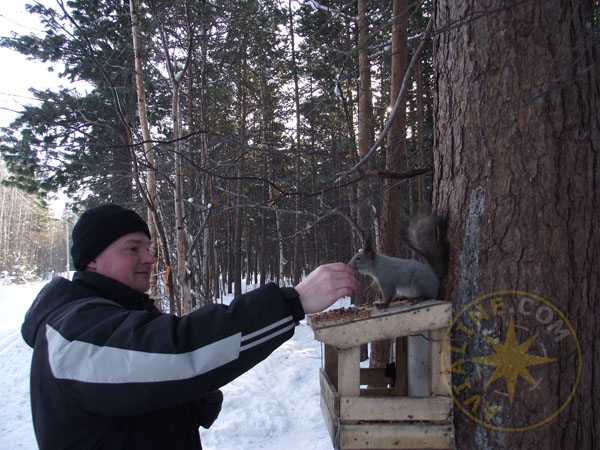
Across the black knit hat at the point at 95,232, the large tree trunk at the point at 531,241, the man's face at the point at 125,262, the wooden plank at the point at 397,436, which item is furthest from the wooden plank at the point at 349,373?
the black knit hat at the point at 95,232

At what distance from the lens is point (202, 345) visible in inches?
42.6

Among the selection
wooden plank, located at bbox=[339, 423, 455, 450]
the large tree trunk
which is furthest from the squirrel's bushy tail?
wooden plank, located at bbox=[339, 423, 455, 450]

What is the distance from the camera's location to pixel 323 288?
4.19 ft

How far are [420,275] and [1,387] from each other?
27.8 ft

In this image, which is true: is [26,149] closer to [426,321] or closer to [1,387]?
[1,387]

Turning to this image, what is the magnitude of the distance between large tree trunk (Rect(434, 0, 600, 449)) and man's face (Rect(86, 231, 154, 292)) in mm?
1189

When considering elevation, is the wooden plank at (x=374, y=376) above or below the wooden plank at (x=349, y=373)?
below

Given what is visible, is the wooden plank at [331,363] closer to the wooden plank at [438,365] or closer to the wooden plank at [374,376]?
the wooden plank at [374,376]

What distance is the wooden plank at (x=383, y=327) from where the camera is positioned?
4.80 ft

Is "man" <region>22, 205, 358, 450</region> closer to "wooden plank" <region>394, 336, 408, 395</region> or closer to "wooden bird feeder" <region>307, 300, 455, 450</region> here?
"wooden bird feeder" <region>307, 300, 455, 450</region>

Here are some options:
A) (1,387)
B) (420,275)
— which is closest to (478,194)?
(420,275)

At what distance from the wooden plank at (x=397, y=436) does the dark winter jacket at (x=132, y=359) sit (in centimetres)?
59

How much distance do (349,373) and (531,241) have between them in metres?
0.79

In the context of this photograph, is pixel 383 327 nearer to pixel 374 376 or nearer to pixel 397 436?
pixel 397 436
